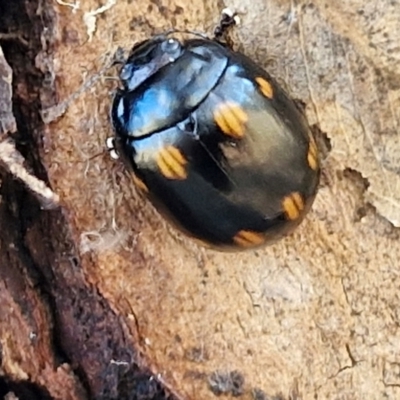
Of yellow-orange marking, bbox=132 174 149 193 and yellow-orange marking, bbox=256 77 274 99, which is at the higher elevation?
yellow-orange marking, bbox=256 77 274 99

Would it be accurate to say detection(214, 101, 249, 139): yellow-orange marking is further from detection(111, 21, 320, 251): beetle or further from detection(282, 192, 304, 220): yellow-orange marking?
detection(282, 192, 304, 220): yellow-orange marking

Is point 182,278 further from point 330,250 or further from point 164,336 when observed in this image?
point 330,250

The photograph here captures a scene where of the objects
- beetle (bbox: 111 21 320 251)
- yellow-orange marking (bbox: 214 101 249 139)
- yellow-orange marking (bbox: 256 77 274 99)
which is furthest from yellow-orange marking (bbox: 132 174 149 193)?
yellow-orange marking (bbox: 256 77 274 99)

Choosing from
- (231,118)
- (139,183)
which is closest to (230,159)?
(231,118)

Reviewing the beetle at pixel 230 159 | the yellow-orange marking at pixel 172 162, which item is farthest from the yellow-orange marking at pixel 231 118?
the yellow-orange marking at pixel 172 162

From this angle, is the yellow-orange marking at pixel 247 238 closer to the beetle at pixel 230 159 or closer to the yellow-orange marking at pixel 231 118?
the beetle at pixel 230 159

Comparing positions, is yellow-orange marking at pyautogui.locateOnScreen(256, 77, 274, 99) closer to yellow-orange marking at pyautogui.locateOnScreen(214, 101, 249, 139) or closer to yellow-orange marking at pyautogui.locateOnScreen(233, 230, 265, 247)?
yellow-orange marking at pyautogui.locateOnScreen(214, 101, 249, 139)
